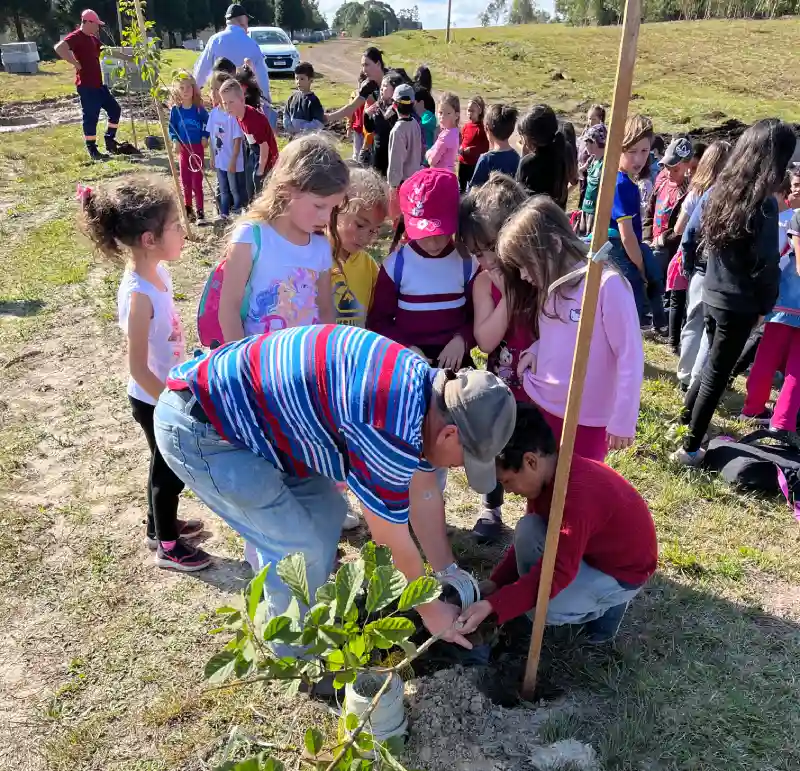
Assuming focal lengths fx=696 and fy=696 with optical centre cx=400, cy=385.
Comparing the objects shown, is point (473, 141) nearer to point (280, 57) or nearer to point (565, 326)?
point (565, 326)

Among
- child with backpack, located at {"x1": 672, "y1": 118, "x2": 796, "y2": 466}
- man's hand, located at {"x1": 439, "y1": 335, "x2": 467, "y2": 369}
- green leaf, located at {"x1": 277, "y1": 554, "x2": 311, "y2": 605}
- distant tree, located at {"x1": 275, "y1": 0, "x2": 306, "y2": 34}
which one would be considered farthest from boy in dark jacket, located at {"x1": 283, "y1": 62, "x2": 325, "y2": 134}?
distant tree, located at {"x1": 275, "y1": 0, "x2": 306, "y2": 34}

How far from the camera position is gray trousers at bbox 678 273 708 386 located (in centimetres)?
414

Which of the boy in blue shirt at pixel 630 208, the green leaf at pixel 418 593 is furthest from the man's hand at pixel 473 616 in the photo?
the boy in blue shirt at pixel 630 208

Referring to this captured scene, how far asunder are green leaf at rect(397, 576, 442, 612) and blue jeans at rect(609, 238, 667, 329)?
3561 mm

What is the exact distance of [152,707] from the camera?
7.69 ft

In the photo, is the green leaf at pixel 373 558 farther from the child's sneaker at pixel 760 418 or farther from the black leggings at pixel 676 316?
the black leggings at pixel 676 316

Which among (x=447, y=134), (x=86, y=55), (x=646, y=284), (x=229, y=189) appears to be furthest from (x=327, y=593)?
(x=86, y=55)

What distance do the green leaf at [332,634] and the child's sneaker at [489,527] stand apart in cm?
189

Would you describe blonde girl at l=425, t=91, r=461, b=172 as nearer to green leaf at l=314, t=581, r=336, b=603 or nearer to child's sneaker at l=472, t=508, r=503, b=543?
child's sneaker at l=472, t=508, r=503, b=543

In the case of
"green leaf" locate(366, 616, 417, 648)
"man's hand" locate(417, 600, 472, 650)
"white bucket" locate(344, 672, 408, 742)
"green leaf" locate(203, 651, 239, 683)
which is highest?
"green leaf" locate(366, 616, 417, 648)

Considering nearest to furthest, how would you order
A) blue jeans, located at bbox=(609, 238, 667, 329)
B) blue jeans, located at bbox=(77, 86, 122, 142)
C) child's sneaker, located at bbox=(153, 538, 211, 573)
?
child's sneaker, located at bbox=(153, 538, 211, 573) → blue jeans, located at bbox=(609, 238, 667, 329) → blue jeans, located at bbox=(77, 86, 122, 142)

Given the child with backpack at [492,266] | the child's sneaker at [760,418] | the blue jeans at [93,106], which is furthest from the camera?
the blue jeans at [93,106]

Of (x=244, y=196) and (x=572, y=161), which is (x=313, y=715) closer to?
(x=572, y=161)

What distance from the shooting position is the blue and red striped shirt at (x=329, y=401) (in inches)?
65.1
